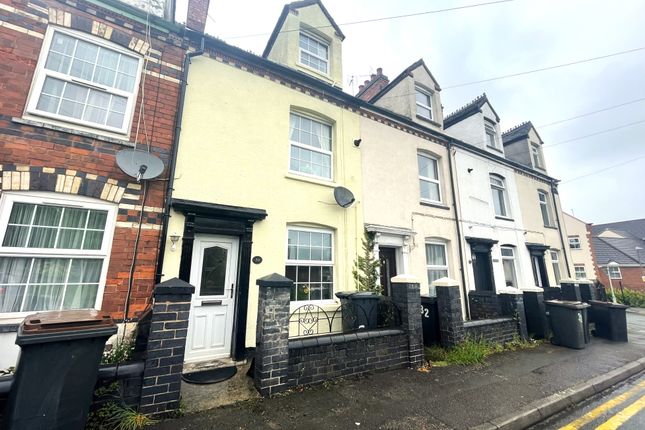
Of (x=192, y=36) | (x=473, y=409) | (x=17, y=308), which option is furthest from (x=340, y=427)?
(x=192, y=36)

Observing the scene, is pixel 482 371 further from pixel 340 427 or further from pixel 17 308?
pixel 17 308

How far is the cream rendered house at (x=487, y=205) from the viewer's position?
10.3m

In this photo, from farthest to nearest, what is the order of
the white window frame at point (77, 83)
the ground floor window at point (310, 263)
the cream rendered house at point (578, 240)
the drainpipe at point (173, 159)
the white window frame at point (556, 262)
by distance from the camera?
the cream rendered house at point (578, 240)
the white window frame at point (556, 262)
the ground floor window at point (310, 263)
the drainpipe at point (173, 159)
the white window frame at point (77, 83)

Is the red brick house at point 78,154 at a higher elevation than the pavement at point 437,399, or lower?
higher

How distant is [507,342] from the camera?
669 cm

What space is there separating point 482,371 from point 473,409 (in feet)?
5.59

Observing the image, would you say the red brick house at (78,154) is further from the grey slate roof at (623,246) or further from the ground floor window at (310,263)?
the grey slate roof at (623,246)

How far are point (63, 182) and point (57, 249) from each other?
109cm

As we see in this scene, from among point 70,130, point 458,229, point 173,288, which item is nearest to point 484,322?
point 458,229

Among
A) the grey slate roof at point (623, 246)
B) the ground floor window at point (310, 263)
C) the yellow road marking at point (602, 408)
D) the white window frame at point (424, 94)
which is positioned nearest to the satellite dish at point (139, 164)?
the ground floor window at point (310, 263)

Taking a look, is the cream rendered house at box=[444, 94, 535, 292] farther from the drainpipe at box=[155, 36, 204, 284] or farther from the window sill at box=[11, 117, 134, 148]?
the window sill at box=[11, 117, 134, 148]

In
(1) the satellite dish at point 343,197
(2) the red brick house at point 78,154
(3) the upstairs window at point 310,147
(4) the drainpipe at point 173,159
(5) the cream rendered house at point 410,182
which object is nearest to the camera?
(2) the red brick house at point 78,154

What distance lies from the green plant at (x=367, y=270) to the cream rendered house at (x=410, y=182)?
35cm

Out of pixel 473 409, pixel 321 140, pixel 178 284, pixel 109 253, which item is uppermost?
pixel 321 140
